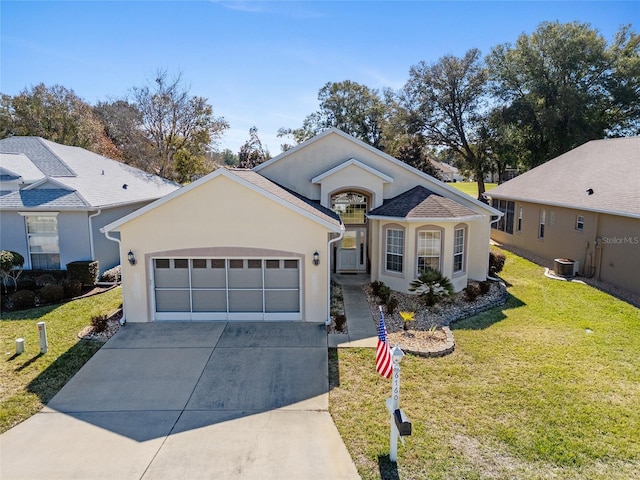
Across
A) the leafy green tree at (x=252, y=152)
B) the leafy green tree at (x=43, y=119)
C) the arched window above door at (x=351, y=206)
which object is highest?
the leafy green tree at (x=43, y=119)

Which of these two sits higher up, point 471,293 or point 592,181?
point 592,181

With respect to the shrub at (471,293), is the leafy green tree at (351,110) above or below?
above

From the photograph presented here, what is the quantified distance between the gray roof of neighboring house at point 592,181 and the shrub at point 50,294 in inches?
784

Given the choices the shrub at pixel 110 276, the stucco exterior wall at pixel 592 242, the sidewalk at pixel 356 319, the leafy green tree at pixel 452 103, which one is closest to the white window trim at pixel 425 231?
the sidewalk at pixel 356 319

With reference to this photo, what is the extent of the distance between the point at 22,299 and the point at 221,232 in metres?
7.32

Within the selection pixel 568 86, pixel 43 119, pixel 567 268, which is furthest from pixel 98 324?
pixel 568 86

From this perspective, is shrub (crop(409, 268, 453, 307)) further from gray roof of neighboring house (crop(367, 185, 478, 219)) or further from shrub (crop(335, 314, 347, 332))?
shrub (crop(335, 314, 347, 332))

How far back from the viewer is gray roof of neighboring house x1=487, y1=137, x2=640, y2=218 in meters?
15.5

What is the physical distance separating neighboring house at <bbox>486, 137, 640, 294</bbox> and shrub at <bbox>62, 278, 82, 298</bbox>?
64.5 feet

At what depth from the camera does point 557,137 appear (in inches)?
1330

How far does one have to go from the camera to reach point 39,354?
384 inches

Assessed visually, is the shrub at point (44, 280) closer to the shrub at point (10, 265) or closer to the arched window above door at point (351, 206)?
the shrub at point (10, 265)

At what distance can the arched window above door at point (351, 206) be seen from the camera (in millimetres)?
17094

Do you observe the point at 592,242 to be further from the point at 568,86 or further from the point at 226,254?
the point at 568,86
